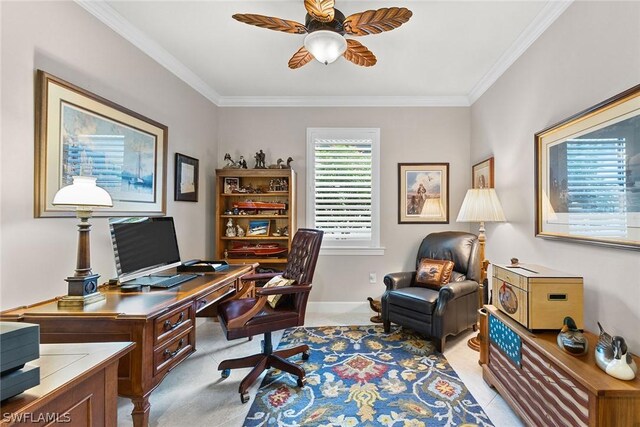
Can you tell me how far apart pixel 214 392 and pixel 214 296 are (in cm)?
70

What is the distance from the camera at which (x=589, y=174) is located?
176cm

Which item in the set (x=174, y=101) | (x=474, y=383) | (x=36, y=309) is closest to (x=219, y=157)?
(x=174, y=101)

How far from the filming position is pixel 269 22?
182 cm

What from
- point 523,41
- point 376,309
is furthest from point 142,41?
point 376,309

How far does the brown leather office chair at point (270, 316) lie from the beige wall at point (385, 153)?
4.32 feet

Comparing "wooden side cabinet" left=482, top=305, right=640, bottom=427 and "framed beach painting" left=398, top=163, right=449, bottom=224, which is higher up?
"framed beach painting" left=398, top=163, right=449, bottom=224

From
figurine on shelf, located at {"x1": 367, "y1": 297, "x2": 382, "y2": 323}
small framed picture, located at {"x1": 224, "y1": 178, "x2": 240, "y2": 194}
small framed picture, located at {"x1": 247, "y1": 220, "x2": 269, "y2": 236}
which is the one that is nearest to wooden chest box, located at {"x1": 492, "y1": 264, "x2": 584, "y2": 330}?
figurine on shelf, located at {"x1": 367, "y1": 297, "x2": 382, "y2": 323}

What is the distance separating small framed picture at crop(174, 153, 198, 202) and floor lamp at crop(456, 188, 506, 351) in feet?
9.48

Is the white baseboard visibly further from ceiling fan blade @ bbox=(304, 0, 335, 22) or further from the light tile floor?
ceiling fan blade @ bbox=(304, 0, 335, 22)

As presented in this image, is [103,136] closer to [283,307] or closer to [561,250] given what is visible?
[283,307]

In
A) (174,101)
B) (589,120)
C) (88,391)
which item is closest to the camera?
(88,391)

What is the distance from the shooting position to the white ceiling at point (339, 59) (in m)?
2.10

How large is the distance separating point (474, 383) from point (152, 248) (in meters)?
2.66

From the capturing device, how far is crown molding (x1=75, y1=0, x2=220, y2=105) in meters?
2.03
